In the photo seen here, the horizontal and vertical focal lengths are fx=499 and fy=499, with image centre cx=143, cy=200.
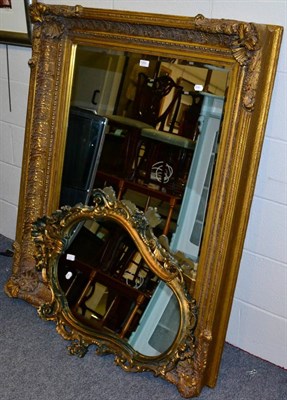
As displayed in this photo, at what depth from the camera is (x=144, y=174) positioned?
4.97 ft

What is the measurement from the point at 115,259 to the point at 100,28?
0.71m

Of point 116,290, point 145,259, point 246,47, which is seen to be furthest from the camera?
point 116,290

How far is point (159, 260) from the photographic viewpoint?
1423 mm

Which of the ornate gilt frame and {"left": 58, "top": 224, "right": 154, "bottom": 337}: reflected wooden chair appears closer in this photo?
the ornate gilt frame

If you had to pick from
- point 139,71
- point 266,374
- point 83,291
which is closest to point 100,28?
point 139,71

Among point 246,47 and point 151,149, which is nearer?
point 246,47

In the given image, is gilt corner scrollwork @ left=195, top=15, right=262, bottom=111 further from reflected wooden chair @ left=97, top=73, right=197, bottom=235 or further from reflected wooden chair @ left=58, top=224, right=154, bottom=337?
reflected wooden chair @ left=58, top=224, right=154, bottom=337

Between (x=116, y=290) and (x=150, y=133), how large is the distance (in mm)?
496

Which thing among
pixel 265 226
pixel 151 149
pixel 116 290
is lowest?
pixel 116 290

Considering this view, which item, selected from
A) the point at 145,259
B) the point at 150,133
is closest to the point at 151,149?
the point at 150,133

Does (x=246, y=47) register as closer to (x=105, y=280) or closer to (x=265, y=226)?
(x=265, y=226)

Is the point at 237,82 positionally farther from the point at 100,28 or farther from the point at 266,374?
the point at 266,374

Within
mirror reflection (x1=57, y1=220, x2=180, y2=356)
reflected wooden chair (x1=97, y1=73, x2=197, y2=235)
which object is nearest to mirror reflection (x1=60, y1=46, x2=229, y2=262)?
reflected wooden chair (x1=97, y1=73, x2=197, y2=235)

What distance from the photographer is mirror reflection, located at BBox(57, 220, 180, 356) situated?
1479mm
